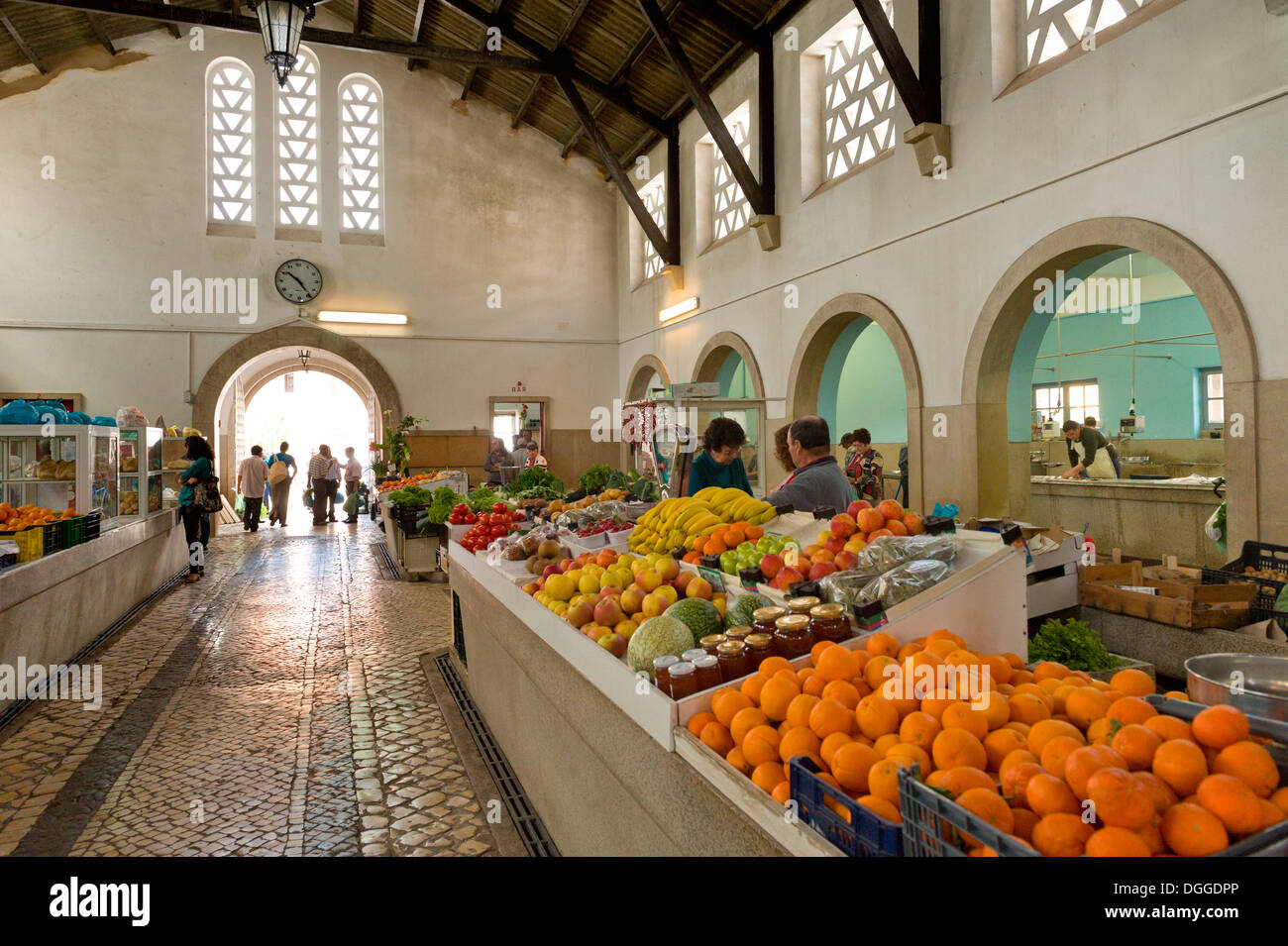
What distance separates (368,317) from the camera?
12188mm

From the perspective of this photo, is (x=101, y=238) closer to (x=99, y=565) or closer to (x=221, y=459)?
(x=221, y=459)

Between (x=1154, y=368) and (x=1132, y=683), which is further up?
(x=1154, y=368)

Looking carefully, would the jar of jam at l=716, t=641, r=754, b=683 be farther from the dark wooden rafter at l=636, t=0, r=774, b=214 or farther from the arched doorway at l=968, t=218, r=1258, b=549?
the dark wooden rafter at l=636, t=0, r=774, b=214

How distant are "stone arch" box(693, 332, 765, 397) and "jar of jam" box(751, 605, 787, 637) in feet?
23.3

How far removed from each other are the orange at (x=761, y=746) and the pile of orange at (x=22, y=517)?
15.0 ft

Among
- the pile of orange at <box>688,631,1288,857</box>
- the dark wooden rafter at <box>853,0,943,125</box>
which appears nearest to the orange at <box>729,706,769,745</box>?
the pile of orange at <box>688,631,1288,857</box>

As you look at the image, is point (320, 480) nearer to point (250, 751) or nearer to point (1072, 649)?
point (250, 751)

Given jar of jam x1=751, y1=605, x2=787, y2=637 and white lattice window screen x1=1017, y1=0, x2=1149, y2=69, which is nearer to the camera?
jar of jam x1=751, y1=605, x2=787, y2=637

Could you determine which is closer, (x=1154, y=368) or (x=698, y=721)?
(x=698, y=721)

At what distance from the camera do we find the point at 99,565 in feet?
17.4

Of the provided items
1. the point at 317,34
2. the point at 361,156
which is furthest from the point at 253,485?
the point at 317,34

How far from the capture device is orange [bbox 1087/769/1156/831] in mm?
1040

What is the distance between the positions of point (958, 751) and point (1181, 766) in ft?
1.00
